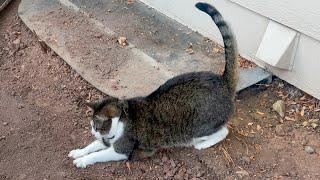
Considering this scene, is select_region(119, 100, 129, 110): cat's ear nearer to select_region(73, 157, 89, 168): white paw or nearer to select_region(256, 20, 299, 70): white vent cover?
select_region(73, 157, 89, 168): white paw

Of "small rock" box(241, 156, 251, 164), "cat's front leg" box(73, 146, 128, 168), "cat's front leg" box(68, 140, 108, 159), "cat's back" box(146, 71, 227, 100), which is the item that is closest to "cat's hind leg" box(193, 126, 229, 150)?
"small rock" box(241, 156, 251, 164)

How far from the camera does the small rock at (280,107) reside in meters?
3.26

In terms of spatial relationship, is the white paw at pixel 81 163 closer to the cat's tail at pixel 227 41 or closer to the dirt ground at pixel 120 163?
the dirt ground at pixel 120 163

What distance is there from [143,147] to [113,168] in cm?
22

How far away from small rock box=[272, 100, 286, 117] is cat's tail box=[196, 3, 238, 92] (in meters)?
0.58

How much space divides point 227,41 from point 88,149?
3.48ft

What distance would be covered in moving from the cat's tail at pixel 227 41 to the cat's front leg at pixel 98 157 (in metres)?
0.79

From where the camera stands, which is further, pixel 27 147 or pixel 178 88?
pixel 27 147

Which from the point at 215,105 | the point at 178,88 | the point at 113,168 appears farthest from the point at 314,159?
the point at 113,168

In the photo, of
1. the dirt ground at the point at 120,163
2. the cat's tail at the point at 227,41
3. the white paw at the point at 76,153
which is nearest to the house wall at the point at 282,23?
the dirt ground at the point at 120,163

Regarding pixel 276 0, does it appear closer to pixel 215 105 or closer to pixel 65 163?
pixel 215 105

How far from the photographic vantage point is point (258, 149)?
302 centimetres

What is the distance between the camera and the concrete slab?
3.49 meters

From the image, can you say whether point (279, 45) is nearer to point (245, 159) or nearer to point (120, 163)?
point (245, 159)
